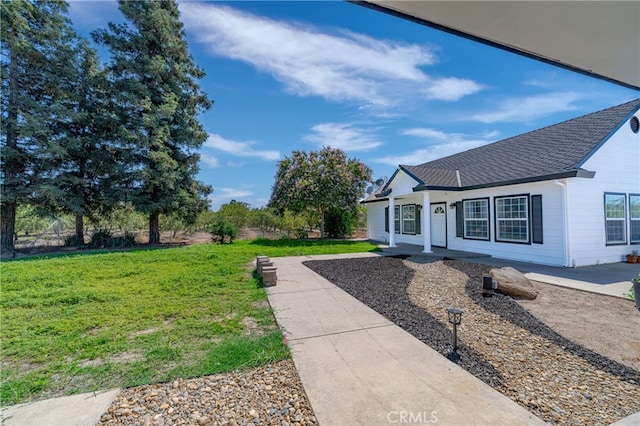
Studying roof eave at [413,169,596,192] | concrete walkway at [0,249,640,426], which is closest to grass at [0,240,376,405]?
concrete walkway at [0,249,640,426]

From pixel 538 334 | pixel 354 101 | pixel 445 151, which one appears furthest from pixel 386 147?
pixel 538 334

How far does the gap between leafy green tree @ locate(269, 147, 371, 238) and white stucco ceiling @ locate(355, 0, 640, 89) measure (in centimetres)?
1393

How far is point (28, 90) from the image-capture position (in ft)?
42.9

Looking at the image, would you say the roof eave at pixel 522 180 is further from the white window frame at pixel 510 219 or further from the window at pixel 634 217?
the window at pixel 634 217

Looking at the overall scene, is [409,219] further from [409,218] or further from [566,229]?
[566,229]

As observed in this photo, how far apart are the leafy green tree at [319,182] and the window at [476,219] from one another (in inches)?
264

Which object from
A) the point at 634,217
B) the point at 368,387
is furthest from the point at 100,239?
the point at 634,217

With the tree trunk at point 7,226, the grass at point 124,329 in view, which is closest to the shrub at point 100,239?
the tree trunk at point 7,226

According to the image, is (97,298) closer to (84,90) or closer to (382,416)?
(382,416)

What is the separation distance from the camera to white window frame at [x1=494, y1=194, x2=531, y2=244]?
914cm

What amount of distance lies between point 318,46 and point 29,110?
50.0ft

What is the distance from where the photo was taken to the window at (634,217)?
9148 mm

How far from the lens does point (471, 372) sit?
9.11ft

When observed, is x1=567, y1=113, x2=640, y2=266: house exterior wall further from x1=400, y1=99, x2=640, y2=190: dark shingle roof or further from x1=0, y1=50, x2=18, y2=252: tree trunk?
x1=0, y1=50, x2=18, y2=252: tree trunk
